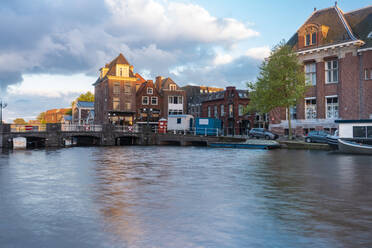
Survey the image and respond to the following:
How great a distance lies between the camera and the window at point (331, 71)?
146 feet

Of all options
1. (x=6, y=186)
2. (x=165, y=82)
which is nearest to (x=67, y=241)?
(x=6, y=186)

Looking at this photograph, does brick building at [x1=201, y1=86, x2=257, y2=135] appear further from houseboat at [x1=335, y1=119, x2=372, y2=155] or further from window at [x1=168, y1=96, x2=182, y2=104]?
houseboat at [x1=335, y1=119, x2=372, y2=155]

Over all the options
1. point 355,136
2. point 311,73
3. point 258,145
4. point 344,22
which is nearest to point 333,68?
point 311,73

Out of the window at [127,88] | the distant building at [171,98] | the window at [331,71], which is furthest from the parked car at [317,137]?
the window at [127,88]

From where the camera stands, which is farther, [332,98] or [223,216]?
[332,98]

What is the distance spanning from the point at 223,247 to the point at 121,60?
69276 mm

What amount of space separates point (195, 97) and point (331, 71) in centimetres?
4829

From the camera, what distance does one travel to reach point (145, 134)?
56812 mm

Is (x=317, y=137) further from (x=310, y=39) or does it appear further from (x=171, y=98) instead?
(x=171, y=98)

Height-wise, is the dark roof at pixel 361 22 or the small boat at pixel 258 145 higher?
the dark roof at pixel 361 22

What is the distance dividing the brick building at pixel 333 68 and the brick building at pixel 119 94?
3352cm

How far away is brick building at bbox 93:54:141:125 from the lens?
233 feet

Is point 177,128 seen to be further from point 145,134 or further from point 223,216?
point 223,216

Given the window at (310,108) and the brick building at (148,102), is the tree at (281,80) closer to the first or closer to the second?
the window at (310,108)
